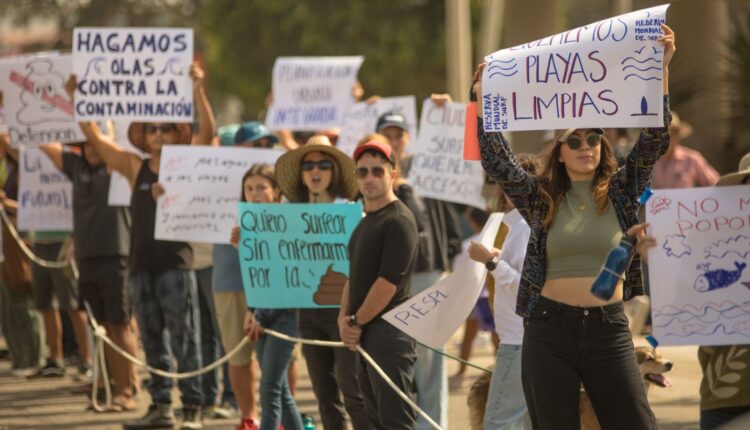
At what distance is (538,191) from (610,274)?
62cm

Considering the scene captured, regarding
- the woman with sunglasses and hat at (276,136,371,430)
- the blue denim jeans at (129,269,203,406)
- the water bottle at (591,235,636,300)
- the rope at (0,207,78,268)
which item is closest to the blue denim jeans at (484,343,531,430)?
the woman with sunglasses and hat at (276,136,371,430)

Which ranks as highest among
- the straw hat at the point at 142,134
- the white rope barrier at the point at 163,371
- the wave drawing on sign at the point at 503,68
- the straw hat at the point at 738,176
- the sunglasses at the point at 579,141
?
the wave drawing on sign at the point at 503,68

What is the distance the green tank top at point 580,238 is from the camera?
586 centimetres

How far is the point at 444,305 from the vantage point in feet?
23.8

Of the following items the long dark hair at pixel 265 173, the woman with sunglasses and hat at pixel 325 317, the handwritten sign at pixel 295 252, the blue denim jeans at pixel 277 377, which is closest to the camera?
the woman with sunglasses and hat at pixel 325 317

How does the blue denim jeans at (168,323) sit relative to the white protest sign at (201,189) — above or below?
below

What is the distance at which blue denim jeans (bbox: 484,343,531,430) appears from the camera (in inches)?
277

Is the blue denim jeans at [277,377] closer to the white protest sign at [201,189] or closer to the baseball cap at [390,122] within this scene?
the white protest sign at [201,189]

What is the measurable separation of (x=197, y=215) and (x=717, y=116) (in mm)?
10779

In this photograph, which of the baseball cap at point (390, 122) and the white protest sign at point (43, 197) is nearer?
the baseball cap at point (390, 122)

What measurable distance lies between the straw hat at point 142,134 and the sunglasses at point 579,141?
191 inches

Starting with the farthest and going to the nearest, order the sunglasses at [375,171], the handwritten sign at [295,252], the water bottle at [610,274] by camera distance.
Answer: the handwritten sign at [295,252]
the sunglasses at [375,171]
the water bottle at [610,274]

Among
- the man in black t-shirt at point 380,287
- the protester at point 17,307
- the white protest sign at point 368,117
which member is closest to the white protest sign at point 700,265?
the man in black t-shirt at point 380,287

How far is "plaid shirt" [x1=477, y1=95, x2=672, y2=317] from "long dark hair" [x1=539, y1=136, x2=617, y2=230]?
3 cm
